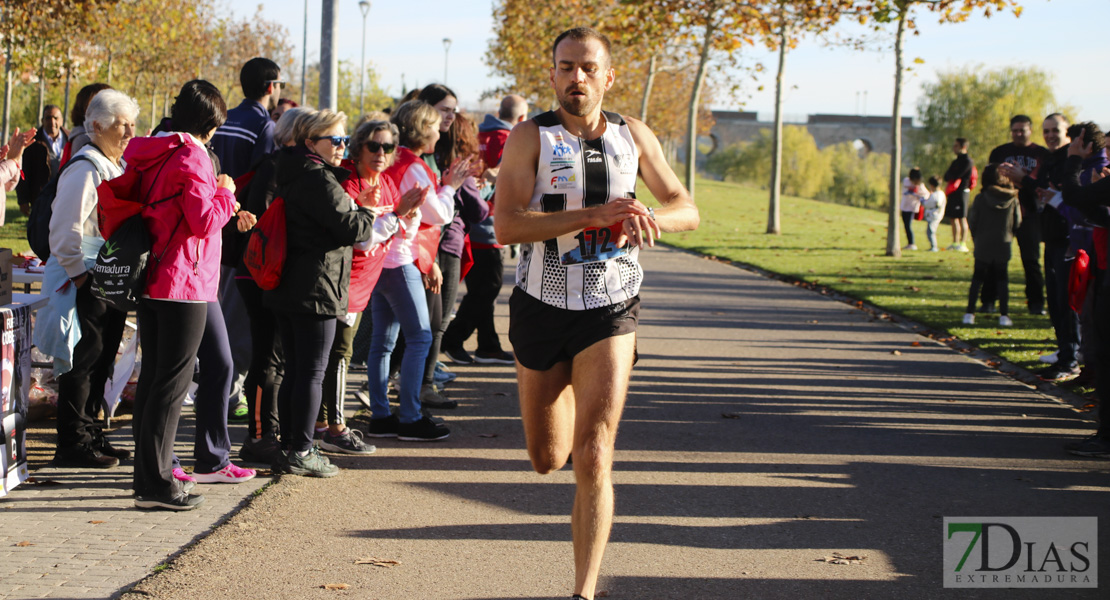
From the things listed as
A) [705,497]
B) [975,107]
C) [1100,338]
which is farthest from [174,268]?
[975,107]

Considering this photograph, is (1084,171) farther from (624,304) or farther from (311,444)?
(311,444)

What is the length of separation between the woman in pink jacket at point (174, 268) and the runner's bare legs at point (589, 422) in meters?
1.73

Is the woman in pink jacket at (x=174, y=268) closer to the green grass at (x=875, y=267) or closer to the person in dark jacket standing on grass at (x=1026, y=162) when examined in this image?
the green grass at (x=875, y=267)

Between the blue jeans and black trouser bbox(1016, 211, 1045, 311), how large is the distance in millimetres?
7644

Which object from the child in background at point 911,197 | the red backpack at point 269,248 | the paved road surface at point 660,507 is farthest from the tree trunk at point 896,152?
the red backpack at point 269,248

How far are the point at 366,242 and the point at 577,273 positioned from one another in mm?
2118

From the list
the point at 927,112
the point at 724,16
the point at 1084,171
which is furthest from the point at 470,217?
the point at 927,112

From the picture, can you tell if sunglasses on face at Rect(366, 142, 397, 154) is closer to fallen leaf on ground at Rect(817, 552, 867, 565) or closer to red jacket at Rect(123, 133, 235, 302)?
red jacket at Rect(123, 133, 235, 302)

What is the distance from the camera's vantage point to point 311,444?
5762mm

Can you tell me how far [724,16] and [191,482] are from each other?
897 inches

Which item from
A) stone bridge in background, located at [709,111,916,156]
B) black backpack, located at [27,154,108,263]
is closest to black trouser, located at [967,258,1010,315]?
black backpack, located at [27,154,108,263]

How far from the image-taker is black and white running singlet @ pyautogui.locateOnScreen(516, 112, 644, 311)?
4.04 meters

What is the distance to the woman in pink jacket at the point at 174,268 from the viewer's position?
15.9ft

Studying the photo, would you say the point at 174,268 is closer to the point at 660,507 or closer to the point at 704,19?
the point at 660,507
